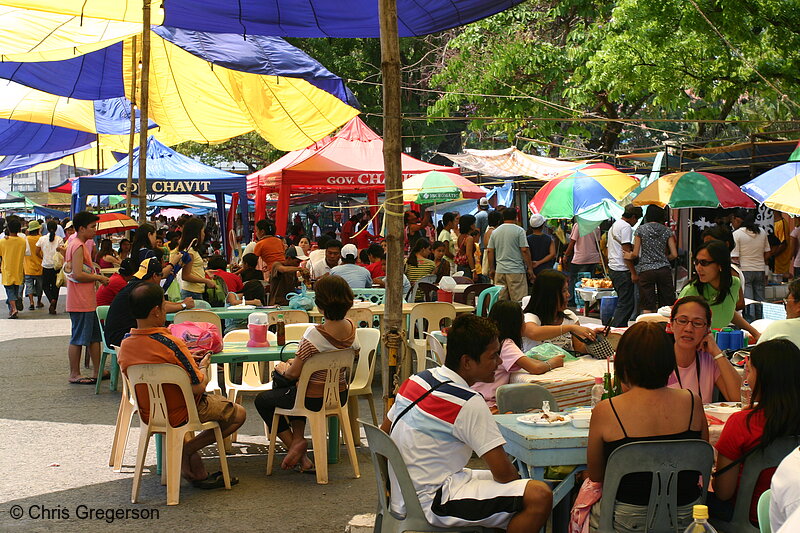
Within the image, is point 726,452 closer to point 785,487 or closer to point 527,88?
point 785,487

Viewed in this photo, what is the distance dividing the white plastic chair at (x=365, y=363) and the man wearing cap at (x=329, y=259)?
4734 mm

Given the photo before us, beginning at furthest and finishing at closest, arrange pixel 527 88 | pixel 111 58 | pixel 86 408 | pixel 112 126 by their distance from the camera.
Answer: pixel 527 88 → pixel 112 126 → pixel 111 58 → pixel 86 408

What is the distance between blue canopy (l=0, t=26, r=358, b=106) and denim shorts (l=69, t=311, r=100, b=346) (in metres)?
3.34

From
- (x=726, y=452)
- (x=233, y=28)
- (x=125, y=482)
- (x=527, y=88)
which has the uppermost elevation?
(x=527, y=88)

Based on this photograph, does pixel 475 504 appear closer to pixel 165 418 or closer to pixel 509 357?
pixel 509 357

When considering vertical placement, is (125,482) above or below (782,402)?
below

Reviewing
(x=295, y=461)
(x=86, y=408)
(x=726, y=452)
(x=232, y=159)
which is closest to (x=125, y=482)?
(x=295, y=461)

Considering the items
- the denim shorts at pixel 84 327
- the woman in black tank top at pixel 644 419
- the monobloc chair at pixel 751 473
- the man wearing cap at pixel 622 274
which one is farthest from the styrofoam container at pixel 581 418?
the man wearing cap at pixel 622 274

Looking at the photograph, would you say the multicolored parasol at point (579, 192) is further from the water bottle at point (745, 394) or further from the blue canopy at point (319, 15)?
the water bottle at point (745, 394)

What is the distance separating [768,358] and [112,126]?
1805 centimetres

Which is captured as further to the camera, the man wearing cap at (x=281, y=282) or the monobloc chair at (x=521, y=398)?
the man wearing cap at (x=281, y=282)

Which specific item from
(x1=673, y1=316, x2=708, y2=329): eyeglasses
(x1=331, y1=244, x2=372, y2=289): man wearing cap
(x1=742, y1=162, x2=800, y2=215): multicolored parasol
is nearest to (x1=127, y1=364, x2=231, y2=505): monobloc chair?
(x1=673, y1=316, x2=708, y2=329): eyeglasses

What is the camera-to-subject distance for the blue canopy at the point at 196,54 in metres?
11.2

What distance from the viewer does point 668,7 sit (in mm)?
15805
